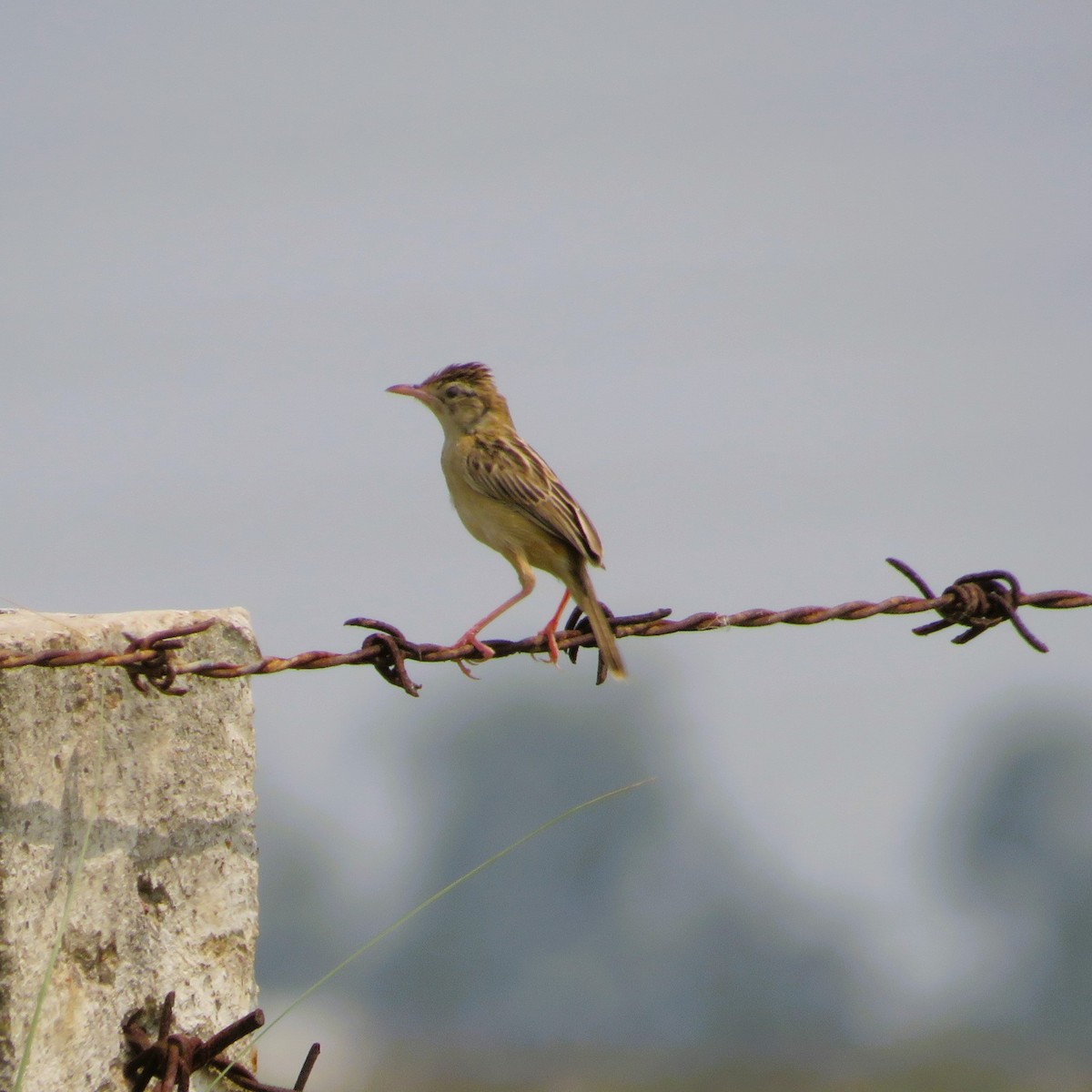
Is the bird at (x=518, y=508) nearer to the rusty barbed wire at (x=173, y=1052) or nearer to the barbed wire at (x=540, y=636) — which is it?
the barbed wire at (x=540, y=636)

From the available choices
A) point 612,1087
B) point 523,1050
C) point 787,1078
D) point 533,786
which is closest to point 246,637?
point 787,1078

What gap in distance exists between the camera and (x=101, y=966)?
3.32 metres

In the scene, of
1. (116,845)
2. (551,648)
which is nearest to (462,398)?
(551,648)

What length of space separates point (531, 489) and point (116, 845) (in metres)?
3.68

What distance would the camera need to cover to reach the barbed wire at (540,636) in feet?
11.0

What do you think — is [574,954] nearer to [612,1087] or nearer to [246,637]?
[612,1087]

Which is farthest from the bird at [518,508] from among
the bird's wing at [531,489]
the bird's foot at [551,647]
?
the bird's foot at [551,647]

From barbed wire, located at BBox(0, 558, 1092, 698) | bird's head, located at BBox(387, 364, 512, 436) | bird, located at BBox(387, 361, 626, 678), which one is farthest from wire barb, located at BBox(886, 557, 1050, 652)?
bird's head, located at BBox(387, 364, 512, 436)

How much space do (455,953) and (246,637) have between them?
3191 inches

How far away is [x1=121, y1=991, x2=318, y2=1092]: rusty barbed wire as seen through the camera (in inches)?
131

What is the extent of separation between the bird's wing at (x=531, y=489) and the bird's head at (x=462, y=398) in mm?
417

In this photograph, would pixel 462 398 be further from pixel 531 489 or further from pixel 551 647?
pixel 551 647

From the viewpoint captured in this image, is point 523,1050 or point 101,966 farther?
point 523,1050

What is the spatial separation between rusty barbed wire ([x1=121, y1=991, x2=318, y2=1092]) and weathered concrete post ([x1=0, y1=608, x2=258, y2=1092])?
31 mm
